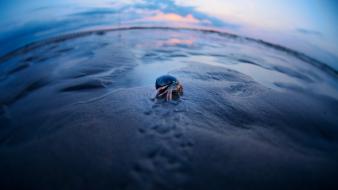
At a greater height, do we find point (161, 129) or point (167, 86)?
point (167, 86)

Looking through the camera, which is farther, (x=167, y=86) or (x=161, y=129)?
(x=167, y=86)

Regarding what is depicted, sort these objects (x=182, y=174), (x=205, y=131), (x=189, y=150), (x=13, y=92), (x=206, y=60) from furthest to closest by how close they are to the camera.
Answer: (x=206, y=60), (x=13, y=92), (x=205, y=131), (x=189, y=150), (x=182, y=174)

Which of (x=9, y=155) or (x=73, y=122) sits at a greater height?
(x=73, y=122)

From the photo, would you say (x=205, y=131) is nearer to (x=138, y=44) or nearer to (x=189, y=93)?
(x=189, y=93)

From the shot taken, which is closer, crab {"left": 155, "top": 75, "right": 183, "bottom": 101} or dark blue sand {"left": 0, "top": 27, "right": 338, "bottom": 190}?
dark blue sand {"left": 0, "top": 27, "right": 338, "bottom": 190}

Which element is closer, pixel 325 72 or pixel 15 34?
pixel 325 72

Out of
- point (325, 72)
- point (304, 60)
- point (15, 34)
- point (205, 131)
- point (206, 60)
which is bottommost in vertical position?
point (205, 131)

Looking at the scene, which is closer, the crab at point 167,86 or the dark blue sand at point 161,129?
the dark blue sand at point 161,129

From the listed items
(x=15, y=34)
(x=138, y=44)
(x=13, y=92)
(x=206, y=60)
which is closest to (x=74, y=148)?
(x=13, y=92)
